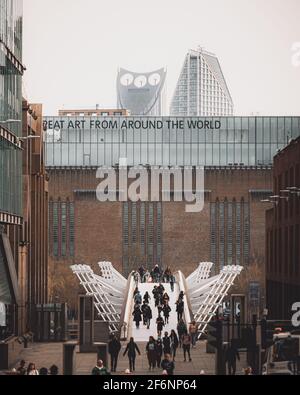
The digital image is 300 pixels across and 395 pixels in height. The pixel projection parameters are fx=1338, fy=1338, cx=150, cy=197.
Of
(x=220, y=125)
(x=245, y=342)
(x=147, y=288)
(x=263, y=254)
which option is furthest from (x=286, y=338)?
(x=220, y=125)

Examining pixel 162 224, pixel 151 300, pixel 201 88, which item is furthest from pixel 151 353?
pixel 201 88

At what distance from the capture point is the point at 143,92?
159000 millimetres

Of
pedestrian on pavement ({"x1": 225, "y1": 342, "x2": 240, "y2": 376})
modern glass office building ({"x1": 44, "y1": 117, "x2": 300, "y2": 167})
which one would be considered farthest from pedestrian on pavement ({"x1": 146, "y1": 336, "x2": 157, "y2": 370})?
modern glass office building ({"x1": 44, "y1": 117, "x2": 300, "y2": 167})

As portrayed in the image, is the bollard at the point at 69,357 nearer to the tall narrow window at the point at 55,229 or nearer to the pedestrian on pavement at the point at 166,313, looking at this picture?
the pedestrian on pavement at the point at 166,313

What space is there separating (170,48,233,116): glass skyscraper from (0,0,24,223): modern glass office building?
2546 inches

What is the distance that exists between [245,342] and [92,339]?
10138 mm

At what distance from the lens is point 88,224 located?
381 feet

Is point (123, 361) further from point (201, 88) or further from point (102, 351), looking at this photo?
point (201, 88)

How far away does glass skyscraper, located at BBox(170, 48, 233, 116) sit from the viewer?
130500 mm

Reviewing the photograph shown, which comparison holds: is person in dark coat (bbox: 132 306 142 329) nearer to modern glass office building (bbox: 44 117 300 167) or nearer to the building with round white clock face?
modern glass office building (bbox: 44 117 300 167)

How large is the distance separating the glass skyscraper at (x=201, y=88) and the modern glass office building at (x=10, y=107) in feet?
212

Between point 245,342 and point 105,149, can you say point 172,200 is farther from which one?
point 245,342

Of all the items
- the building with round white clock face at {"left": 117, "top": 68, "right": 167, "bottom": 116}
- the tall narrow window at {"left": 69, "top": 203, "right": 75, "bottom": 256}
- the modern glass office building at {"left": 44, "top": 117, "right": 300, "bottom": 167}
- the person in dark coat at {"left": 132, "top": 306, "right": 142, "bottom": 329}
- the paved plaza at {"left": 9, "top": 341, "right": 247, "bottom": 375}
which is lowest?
the paved plaza at {"left": 9, "top": 341, "right": 247, "bottom": 375}

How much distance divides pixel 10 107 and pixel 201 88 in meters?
93.0
